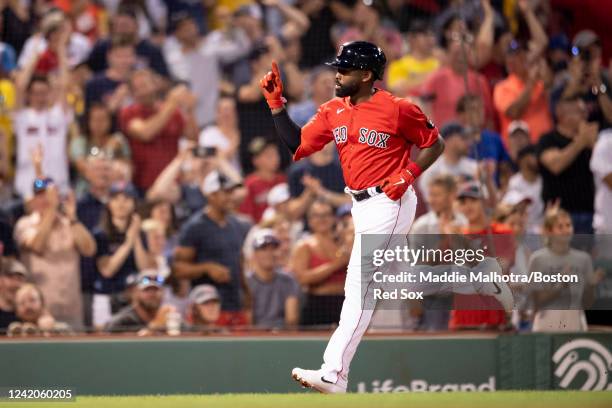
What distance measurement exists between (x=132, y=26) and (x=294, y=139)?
526 centimetres

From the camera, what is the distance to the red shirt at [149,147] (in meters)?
11.0

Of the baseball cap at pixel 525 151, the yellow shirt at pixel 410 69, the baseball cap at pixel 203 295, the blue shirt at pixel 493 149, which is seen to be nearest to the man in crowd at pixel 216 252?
the baseball cap at pixel 203 295

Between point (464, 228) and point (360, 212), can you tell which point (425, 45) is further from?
point (360, 212)

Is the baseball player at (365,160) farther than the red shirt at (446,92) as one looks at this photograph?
No

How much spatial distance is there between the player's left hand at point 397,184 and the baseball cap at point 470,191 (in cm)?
266

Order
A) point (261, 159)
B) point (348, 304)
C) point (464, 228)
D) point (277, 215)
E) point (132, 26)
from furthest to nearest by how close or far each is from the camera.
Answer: point (132, 26), point (261, 159), point (277, 215), point (464, 228), point (348, 304)

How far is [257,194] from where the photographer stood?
1102 cm

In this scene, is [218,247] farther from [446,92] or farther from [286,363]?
[446,92]

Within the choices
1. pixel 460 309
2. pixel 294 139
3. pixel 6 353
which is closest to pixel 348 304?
pixel 294 139

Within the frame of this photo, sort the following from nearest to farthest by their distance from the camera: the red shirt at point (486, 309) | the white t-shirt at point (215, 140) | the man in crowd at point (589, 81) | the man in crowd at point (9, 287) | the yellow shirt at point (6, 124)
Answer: the red shirt at point (486, 309)
the man in crowd at point (9, 287)
the man in crowd at point (589, 81)
the yellow shirt at point (6, 124)
the white t-shirt at point (215, 140)

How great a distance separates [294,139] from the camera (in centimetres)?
721

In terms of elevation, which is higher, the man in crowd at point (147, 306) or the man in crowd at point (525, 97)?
the man in crowd at point (525, 97)

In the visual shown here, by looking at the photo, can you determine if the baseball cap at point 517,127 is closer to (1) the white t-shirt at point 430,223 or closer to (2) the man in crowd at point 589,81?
(2) the man in crowd at point 589,81

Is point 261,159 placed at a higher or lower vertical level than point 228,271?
higher
